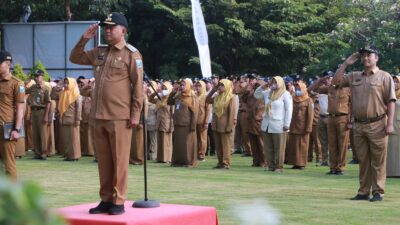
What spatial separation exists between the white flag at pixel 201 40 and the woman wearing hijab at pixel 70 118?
7281 millimetres

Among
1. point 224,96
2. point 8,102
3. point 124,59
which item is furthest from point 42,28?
point 124,59

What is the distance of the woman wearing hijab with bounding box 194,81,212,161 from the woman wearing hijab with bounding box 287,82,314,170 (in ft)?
7.06

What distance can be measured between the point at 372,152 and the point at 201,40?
1663 cm

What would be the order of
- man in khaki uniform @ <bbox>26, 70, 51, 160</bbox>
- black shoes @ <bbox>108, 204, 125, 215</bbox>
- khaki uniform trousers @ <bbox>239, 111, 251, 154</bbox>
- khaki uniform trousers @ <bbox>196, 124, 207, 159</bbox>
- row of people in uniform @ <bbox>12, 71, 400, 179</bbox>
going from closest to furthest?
black shoes @ <bbox>108, 204, 125, 215</bbox> → row of people in uniform @ <bbox>12, 71, 400, 179</bbox> → man in khaki uniform @ <bbox>26, 70, 51, 160</bbox> → khaki uniform trousers @ <bbox>196, 124, 207, 159</bbox> → khaki uniform trousers @ <bbox>239, 111, 251, 154</bbox>

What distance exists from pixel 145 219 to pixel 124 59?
4.48 feet

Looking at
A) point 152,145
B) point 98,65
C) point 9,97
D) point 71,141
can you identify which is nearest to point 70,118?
point 71,141

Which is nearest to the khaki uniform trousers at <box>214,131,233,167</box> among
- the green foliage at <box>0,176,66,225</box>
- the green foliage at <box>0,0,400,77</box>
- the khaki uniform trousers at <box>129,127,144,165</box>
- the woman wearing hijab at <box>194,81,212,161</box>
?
the woman wearing hijab at <box>194,81,212,161</box>

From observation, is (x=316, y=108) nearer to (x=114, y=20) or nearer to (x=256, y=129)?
(x=256, y=129)

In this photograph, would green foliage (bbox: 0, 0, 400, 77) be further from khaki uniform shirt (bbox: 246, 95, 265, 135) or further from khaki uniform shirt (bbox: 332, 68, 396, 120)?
khaki uniform shirt (bbox: 332, 68, 396, 120)

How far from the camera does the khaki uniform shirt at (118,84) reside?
23.1 feet

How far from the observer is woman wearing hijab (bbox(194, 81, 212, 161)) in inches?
752

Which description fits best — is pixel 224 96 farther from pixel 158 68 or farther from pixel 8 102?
pixel 158 68

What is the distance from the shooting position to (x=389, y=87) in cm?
1051

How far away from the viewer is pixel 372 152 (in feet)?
35.0
